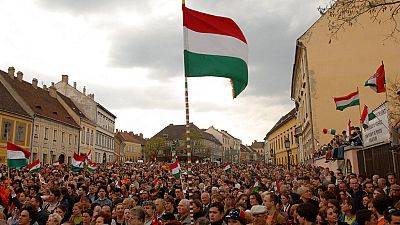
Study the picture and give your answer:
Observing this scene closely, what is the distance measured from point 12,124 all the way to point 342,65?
31.0 m

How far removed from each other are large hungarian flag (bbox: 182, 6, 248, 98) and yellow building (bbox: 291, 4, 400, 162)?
2316 centimetres

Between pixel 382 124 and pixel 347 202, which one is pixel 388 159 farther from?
pixel 347 202

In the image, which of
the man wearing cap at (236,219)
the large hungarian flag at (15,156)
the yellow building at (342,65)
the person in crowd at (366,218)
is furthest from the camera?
the yellow building at (342,65)

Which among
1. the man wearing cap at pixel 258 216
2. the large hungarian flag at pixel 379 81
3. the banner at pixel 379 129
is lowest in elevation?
the man wearing cap at pixel 258 216

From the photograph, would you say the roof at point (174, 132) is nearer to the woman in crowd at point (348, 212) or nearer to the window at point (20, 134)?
the window at point (20, 134)

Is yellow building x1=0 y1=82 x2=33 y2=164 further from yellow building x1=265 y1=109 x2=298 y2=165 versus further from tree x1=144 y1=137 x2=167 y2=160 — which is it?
tree x1=144 y1=137 x2=167 y2=160

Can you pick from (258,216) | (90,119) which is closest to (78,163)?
(258,216)

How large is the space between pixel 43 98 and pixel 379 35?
39.8 meters

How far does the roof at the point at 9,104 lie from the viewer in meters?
37.7

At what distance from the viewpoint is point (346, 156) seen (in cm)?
1683

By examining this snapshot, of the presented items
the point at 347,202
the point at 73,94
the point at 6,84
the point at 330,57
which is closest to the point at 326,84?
the point at 330,57

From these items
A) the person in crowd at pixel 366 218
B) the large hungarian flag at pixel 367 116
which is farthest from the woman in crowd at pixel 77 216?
the large hungarian flag at pixel 367 116

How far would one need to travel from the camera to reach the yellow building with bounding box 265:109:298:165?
51406 mm

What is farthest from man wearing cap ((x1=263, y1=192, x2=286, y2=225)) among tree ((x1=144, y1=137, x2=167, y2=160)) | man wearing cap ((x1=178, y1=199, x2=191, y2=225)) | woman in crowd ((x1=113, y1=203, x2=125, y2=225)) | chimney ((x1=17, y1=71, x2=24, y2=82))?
tree ((x1=144, y1=137, x2=167, y2=160))
